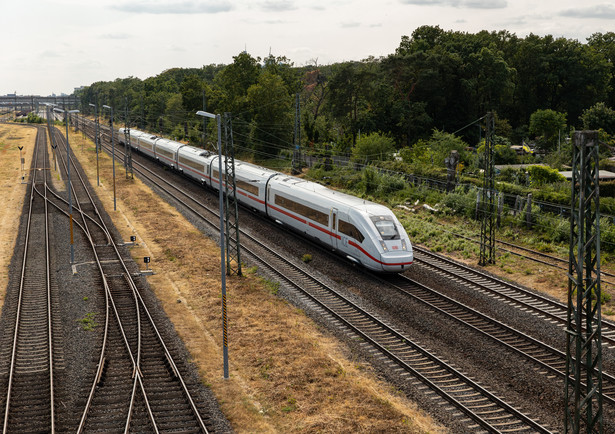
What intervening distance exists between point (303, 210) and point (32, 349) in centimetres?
1690

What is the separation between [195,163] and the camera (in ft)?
178

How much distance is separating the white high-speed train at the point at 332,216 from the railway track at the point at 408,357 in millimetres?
2506

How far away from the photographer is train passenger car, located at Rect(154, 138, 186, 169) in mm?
62691

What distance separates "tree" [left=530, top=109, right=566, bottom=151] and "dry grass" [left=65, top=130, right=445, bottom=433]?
185 feet

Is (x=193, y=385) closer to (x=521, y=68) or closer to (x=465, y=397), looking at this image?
(x=465, y=397)

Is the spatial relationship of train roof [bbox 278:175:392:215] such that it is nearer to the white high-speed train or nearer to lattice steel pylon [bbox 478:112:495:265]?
the white high-speed train

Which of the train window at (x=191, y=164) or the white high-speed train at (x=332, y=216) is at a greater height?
the train window at (x=191, y=164)

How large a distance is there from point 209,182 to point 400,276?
26.6m

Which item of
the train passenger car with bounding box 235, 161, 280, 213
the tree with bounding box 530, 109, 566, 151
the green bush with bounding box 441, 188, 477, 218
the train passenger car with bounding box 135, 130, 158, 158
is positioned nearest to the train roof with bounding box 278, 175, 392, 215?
the train passenger car with bounding box 235, 161, 280, 213

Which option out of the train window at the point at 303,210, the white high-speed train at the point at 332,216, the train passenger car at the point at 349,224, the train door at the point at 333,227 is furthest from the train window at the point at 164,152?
the train door at the point at 333,227

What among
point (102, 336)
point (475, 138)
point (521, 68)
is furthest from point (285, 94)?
point (102, 336)

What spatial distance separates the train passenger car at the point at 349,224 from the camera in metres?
27.1

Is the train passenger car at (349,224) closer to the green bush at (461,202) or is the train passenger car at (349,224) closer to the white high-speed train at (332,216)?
the white high-speed train at (332,216)

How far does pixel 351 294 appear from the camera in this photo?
26266mm
